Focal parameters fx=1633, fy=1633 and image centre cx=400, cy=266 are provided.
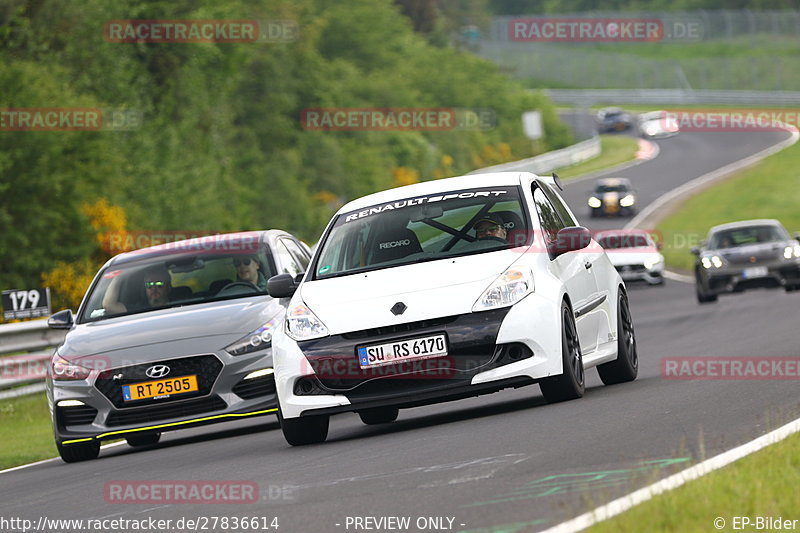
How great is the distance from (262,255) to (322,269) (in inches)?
108

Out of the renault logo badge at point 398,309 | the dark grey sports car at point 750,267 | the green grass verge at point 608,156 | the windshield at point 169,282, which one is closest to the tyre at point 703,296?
the dark grey sports car at point 750,267

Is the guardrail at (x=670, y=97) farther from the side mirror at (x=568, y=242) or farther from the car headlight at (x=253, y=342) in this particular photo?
the side mirror at (x=568, y=242)

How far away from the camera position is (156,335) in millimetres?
12766

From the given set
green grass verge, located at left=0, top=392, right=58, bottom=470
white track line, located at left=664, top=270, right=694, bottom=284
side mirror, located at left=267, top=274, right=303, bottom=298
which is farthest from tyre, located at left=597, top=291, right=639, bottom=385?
white track line, located at left=664, top=270, right=694, bottom=284

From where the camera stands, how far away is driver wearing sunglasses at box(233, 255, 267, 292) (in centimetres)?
1408

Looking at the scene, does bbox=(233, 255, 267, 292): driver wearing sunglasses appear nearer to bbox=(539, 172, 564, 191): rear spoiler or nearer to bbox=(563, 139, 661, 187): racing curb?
bbox=(539, 172, 564, 191): rear spoiler

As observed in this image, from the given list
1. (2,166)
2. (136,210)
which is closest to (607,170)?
(136,210)

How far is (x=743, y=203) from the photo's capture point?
211 feet

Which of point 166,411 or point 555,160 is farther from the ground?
point 166,411

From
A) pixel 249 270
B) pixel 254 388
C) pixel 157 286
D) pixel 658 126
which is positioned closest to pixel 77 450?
pixel 254 388

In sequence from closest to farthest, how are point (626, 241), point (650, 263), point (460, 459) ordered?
point (460, 459) < point (650, 263) < point (626, 241)

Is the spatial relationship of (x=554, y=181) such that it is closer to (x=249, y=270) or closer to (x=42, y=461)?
(x=249, y=270)

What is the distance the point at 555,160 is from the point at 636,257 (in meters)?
49.3

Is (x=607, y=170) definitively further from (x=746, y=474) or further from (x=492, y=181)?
(x=746, y=474)
